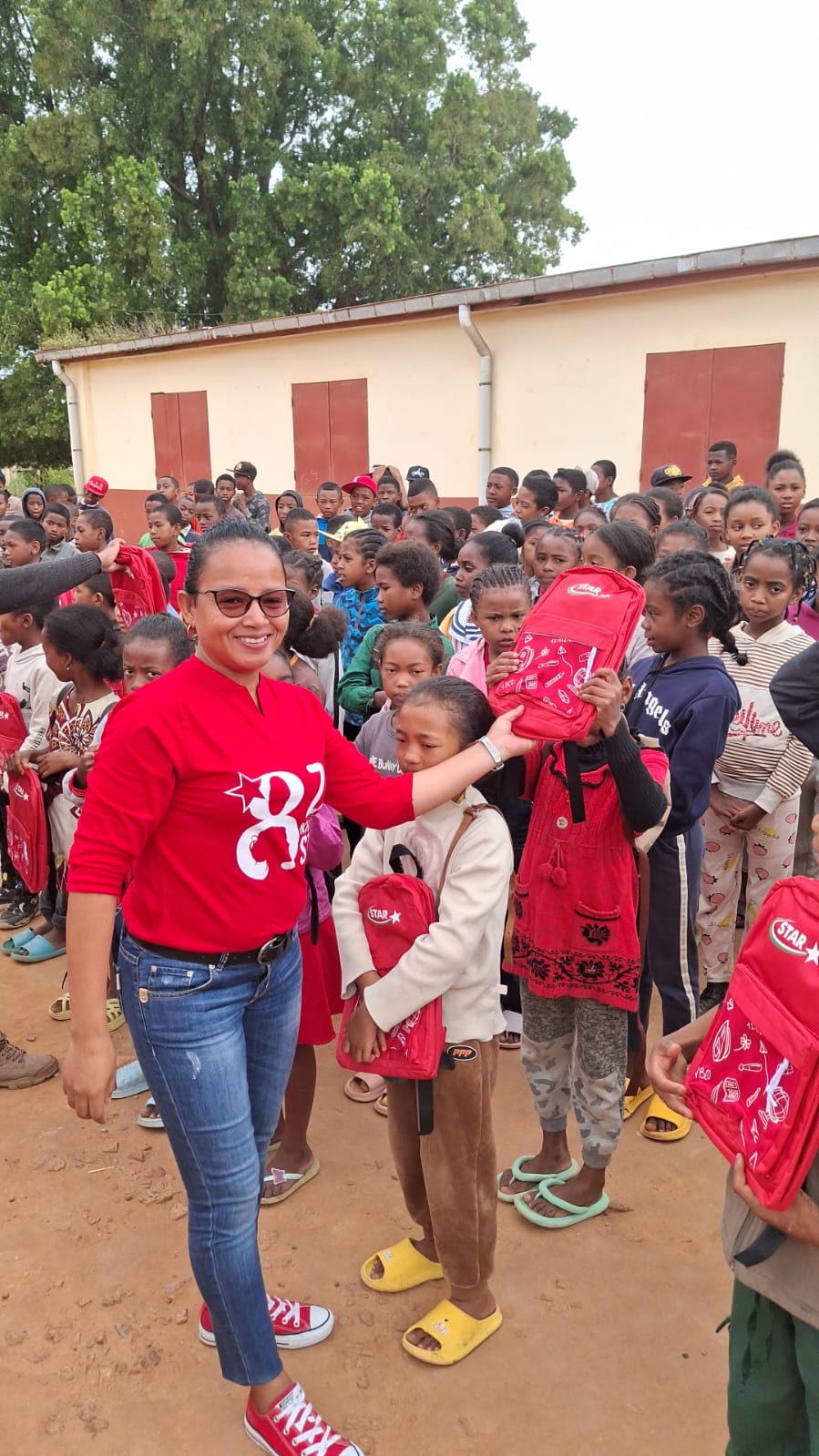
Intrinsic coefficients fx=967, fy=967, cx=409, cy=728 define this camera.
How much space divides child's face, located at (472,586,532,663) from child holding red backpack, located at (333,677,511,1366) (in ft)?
3.39

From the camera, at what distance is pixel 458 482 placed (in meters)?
12.1

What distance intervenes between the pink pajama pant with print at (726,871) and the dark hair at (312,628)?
1643mm

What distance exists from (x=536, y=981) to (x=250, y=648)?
4.33ft

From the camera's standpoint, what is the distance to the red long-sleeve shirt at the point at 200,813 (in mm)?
1760

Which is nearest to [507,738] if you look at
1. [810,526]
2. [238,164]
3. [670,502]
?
[810,526]

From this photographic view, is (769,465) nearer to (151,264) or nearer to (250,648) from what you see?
(250,648)

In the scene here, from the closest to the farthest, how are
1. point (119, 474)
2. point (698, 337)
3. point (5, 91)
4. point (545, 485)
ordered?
point (545, 485), point (698, 337), point (119, 474), point (5, 91)

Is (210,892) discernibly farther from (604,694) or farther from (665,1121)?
(665,1121)

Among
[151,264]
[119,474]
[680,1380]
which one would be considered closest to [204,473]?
[119,474]

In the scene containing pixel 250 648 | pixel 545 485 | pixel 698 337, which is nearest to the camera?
pixel 250 648

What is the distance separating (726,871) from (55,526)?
6.64 metres

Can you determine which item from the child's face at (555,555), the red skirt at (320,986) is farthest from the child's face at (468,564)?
the red skirt at (320,986)

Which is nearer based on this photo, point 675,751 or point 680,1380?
point 680,1380

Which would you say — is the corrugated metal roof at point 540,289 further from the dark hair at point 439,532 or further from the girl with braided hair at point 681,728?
the girl with braided hair at point 681,728
